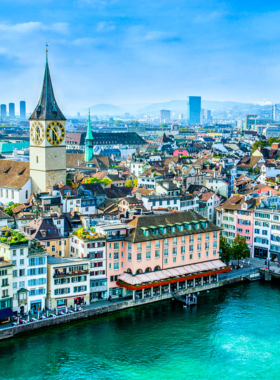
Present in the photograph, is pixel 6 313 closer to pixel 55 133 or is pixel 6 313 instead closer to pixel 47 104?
pixel 55 133

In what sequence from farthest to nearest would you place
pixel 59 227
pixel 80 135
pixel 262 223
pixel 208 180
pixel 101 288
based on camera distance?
pixel 80 135 < pixel 208 180 < pixel 262 223 < pixel 59 227 < pixel 101 288

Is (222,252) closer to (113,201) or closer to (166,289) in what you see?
(166,289)

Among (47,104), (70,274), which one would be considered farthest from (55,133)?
(70,274)

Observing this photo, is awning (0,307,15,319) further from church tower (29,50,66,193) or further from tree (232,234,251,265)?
church tower (29,50,66,193)

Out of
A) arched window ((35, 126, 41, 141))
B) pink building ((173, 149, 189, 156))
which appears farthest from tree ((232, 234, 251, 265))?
pink building ((173, 149, 189, 156))

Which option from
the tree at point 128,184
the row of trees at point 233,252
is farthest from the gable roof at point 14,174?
the row of trees at point 233,252

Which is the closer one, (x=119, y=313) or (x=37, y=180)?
(x=119, y=313)

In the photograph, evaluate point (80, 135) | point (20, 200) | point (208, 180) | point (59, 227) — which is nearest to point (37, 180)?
point (20, 200)
